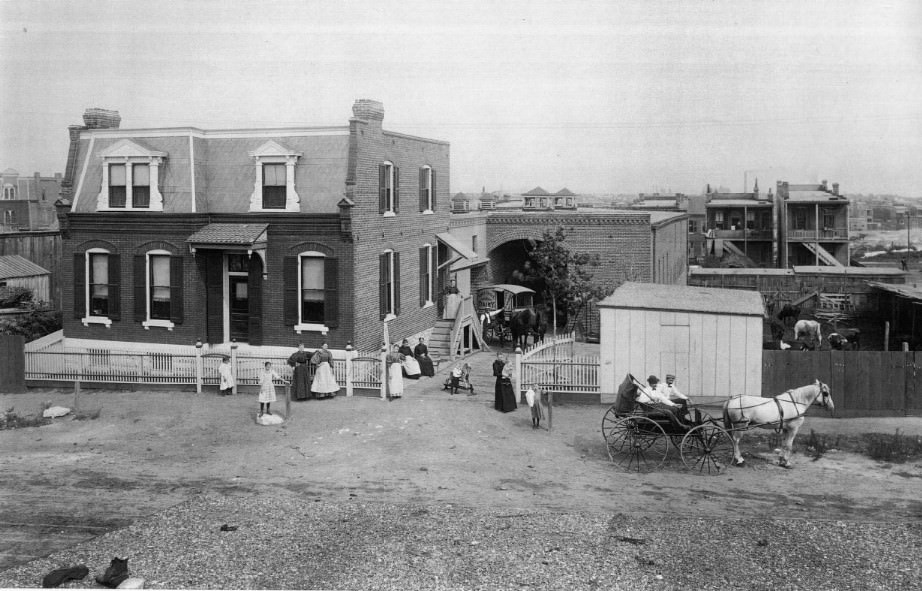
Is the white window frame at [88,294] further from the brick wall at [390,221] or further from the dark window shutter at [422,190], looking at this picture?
the dark window shutter at [422,190]

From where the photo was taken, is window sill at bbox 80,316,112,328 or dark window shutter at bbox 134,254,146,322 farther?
window sill at bbox 80,316,112,328

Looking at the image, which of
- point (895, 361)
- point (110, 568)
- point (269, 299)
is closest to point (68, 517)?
point (110, 568)

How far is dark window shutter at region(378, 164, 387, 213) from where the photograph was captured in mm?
24516

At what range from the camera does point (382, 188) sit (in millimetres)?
24797

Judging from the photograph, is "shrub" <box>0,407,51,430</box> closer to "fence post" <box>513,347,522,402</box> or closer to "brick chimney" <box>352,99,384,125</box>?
"fence post" <box>513,347,522,402</box>

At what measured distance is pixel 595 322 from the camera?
34969mm

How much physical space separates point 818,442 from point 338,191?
550 inches

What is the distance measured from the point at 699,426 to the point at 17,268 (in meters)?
29.1

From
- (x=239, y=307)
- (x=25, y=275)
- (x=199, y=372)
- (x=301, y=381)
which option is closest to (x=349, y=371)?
(x=301, y=381)

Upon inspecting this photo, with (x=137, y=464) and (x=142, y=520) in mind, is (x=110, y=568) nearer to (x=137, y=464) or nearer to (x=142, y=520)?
(x=142, y=520)

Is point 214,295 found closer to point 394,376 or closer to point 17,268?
point 394,376

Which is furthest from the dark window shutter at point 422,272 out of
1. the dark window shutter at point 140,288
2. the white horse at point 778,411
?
the white horse at point 778,411

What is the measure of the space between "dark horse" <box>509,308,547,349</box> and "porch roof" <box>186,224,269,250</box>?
33.5 ft

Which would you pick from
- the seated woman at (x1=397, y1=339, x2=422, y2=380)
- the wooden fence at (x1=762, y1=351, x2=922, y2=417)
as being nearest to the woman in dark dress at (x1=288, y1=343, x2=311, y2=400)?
the seated woman at (x1=397, y1=339, x2=422, y2=380)
